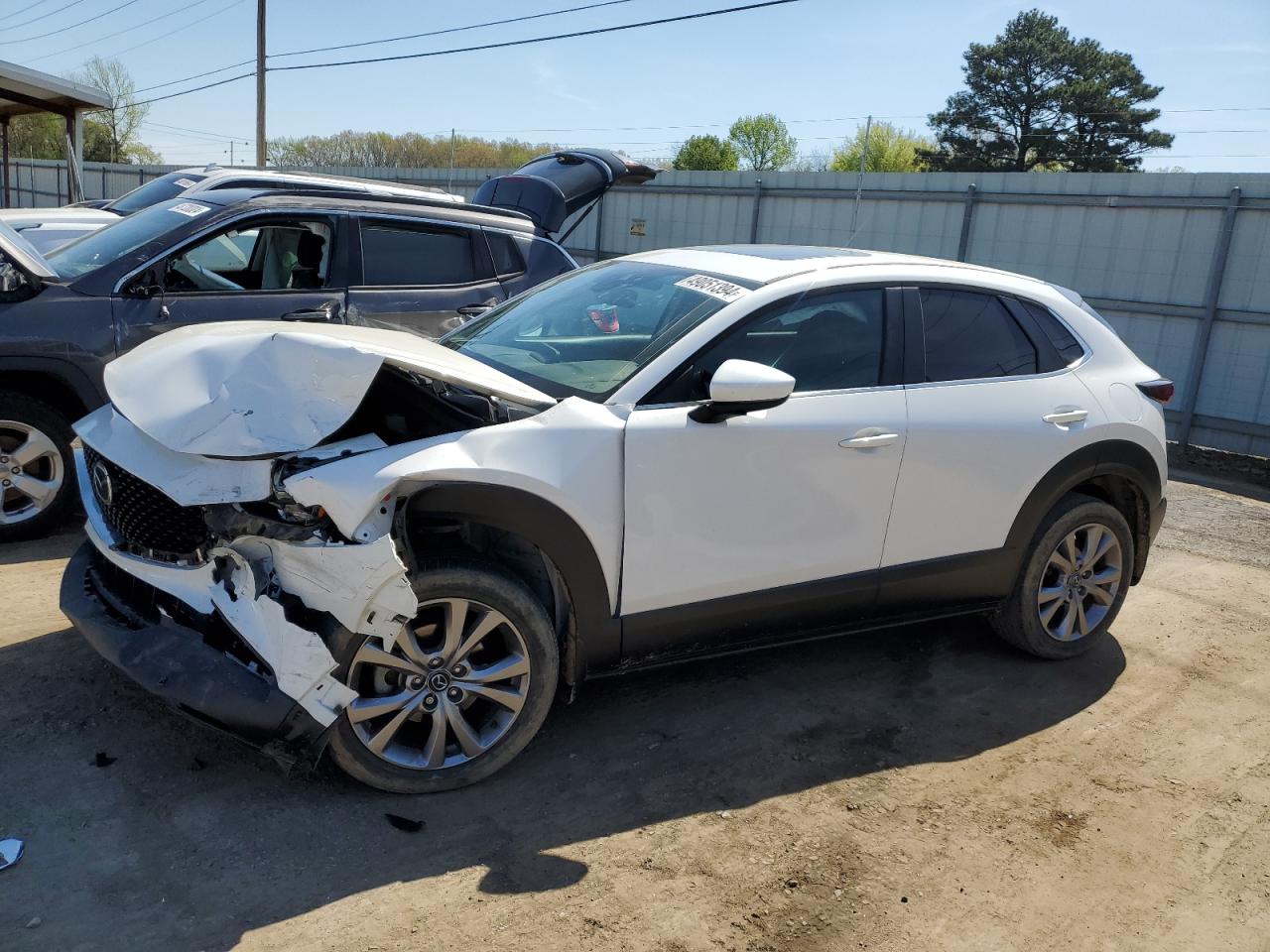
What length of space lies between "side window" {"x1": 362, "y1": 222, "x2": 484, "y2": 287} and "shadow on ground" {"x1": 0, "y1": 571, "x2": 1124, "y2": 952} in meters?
3.16

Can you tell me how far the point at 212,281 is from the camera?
→ 19.9ft

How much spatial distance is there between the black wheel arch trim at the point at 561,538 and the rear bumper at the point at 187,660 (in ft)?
2.30

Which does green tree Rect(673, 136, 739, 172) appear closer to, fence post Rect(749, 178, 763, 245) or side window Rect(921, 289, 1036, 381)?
fence post Rect(749, 178, 763, 245)

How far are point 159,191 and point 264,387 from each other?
28.2 feet

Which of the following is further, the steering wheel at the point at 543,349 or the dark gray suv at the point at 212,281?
the dark gray suv at the point at 212,281

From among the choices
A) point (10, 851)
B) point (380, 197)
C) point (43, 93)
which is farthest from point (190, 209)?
point (43, 93)

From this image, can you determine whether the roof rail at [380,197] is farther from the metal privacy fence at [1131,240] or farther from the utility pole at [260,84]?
the utility pole at [260,84]

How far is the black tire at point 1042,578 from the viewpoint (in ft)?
15.1

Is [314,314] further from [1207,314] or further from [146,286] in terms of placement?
[1207,314]

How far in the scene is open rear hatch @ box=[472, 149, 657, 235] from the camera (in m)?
11.4

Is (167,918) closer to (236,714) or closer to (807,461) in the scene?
(236,714)

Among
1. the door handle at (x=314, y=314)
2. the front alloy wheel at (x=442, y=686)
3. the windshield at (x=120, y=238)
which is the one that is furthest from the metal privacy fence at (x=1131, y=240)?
the front alloy wheel at (x=442, y=686)

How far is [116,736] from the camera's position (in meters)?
3.55

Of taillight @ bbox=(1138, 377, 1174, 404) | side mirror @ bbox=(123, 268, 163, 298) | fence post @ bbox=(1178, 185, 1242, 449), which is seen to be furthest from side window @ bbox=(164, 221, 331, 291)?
fence post @ bbox=(1178, 185, 1242, 449)
